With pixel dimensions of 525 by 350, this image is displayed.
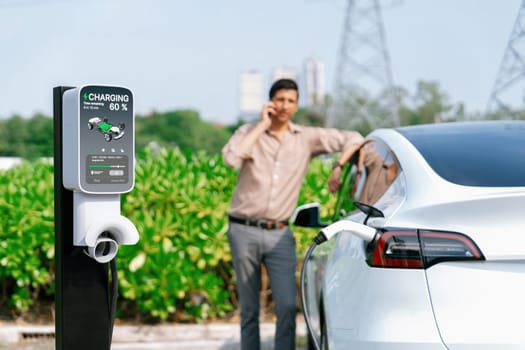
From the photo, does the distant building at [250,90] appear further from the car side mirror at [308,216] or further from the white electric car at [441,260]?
the white electric car at [441,260]

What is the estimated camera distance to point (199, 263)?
6.22 metres

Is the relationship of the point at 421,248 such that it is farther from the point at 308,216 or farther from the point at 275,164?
the point at 275,164

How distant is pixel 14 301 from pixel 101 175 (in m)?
3.85

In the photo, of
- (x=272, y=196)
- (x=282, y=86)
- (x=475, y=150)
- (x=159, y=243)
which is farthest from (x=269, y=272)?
(x=475, y=150)

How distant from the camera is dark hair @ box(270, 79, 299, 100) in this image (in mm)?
4827

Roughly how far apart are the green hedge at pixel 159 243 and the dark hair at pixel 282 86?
1663 mm

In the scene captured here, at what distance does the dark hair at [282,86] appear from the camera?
15.8 ft

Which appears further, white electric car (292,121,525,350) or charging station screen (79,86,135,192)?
charging station screen (79,86,135,192)

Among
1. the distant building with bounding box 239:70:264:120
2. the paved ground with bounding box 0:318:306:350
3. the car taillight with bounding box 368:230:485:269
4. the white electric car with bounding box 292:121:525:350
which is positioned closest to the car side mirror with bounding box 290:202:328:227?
the white electric car with bounding box 292:121:525:350

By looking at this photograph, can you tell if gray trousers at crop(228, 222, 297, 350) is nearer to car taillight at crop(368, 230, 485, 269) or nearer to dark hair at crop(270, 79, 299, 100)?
dark hair at crop(270, 79, 299, 100)

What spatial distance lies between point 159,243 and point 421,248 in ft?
12.5

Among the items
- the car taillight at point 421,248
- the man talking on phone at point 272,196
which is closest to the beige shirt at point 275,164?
the man talking on phone at point 272,196

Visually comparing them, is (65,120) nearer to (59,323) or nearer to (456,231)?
(59,323)

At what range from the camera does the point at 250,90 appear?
509 ft
